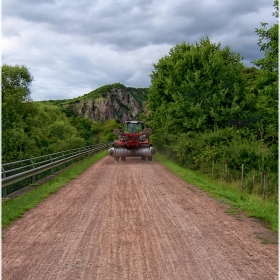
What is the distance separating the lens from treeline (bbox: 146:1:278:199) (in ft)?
62.3

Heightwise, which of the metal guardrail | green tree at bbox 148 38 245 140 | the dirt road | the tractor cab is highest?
green tree at bbox 148 38 245 140

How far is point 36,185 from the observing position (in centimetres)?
1408

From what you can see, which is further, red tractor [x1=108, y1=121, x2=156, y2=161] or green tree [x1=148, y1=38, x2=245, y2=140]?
red tractor [x1=108, y1=121, x2=156, y2=161]

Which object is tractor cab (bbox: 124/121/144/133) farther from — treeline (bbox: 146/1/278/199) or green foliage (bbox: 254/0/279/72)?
green foliage (bbox: 254/0/279/72)

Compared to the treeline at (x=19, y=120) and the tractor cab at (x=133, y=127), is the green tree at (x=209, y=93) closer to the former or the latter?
the tractor cab at (x=133, y=127)

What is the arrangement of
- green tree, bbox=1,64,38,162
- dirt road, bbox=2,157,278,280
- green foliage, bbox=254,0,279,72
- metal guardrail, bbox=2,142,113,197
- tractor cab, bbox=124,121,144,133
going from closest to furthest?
dirt road, bbox=2,157,278,280, metal guardrail, bbox=2,142,113,197, green foliage, bbox=254,0,279,72, tractor cab, bbox=124,121,144,133, green tree, bbox=1,64,38,162

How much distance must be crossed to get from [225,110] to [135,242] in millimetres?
20664

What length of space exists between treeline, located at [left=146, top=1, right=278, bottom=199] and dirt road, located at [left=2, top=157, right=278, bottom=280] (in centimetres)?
1007

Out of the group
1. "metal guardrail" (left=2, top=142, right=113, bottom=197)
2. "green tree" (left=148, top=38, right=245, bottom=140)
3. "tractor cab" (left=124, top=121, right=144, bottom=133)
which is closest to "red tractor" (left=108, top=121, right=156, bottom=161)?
"tractor cab" (left=124, top=121, right=144, bottom=133)

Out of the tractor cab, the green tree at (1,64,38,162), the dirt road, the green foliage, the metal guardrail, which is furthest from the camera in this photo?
the green tree at (1,64,38,162)

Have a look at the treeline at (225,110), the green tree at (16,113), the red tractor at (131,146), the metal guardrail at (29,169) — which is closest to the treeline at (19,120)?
the green tree at (16,113)

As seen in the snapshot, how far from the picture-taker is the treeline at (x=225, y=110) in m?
19.0

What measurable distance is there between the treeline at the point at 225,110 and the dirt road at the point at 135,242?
10.1 meters

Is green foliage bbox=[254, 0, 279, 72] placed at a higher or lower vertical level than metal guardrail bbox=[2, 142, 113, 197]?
higher
